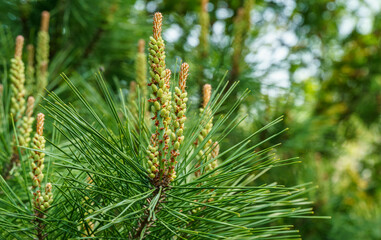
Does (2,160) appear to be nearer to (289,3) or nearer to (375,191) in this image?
(289,3)

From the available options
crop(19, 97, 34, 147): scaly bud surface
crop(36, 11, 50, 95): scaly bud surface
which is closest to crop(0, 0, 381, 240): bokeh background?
crop(36, 11, 50, 95): scaly bud surface

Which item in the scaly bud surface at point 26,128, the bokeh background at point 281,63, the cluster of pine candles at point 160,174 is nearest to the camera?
the cluster of pine candles at point 160,174

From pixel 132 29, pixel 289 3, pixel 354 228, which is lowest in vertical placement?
pixel 354 228

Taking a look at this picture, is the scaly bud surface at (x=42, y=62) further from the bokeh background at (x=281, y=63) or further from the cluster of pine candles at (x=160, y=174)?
the cluster of pine candles at (x=160, y=174)

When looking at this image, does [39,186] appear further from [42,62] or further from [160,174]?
Answer: [42,62]

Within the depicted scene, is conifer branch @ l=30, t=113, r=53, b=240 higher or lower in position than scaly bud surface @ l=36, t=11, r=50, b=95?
lower

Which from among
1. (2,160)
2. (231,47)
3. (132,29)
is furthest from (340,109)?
(2,160)

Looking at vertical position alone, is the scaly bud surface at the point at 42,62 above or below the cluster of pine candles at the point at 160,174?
above

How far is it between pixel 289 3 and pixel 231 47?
1060mm

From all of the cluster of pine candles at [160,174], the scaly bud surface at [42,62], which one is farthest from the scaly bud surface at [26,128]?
the scaly bud surface at [42,62]

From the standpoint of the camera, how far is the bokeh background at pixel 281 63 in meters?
1.23

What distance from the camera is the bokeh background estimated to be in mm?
1234

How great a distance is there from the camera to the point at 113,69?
1364 millimetres

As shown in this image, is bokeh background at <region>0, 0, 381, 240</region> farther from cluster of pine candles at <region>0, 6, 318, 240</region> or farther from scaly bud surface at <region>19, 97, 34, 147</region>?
scaly bud surface at <region>19, 97, 34, 147</region>
